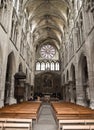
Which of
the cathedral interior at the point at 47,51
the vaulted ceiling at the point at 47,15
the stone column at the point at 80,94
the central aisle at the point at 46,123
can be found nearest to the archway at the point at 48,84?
the cathedral interior at the point at 47,51

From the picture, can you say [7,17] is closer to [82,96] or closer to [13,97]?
[13,97]

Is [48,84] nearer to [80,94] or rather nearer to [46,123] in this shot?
[80,94]

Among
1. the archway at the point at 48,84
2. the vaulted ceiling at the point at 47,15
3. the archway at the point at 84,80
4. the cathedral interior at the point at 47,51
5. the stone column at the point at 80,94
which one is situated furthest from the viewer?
the archway at the point at 48,84

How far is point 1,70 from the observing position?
11570 millimetres

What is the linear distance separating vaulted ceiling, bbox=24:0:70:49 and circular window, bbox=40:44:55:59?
4276mm

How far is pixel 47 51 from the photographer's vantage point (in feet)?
126

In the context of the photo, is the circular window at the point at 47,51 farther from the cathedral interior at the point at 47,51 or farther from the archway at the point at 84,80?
the archway at the point at 84,80

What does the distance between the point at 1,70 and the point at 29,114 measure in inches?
267

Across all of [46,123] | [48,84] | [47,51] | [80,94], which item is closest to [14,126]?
[46,123]

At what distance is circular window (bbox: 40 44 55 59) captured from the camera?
125 ft

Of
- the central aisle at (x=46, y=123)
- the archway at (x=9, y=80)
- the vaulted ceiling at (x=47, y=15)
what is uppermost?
the vaulted ceiling at (x=47, y=15)

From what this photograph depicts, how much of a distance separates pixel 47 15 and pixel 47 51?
12.8 m

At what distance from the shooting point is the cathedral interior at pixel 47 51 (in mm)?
12550

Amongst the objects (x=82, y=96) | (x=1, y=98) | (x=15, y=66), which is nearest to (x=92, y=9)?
(x=82, y=96)
